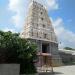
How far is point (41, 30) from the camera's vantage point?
38.6 metres

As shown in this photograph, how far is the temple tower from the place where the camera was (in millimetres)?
37094

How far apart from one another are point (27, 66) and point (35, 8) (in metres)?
25.4

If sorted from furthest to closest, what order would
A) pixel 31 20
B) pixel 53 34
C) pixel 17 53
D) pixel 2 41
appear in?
pixel 53 34, pixel 31 20, pixel 17 53, pixel 2 41

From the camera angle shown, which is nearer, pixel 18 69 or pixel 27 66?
pixel 18 69

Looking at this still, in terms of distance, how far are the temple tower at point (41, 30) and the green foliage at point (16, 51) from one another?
19.9m

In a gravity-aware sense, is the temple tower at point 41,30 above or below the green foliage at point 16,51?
above

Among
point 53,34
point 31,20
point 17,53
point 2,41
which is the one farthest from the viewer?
point 53,34

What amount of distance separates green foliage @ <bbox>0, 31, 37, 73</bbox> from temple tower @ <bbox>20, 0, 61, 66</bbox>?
19.9 m

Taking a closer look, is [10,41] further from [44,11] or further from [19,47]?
[44,11]

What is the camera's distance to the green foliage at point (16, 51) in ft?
48.3

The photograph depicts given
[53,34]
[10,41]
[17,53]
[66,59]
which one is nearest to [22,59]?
[17,53]

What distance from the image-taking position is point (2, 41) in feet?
46.7

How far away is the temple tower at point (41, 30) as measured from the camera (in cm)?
3709

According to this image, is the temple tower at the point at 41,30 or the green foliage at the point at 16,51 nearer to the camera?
the green foliage at the point at 16,51
